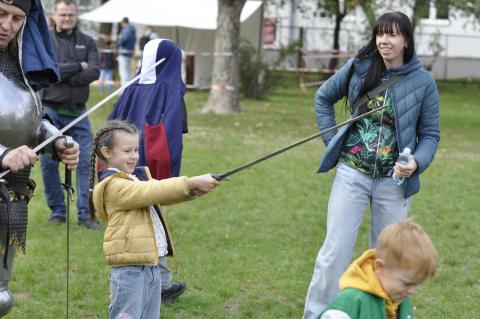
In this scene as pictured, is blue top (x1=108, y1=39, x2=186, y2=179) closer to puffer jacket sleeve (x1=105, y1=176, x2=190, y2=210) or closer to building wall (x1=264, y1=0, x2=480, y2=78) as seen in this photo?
puffer jacket sleeve (x1=105, y1=176, x2=190, y2=210)

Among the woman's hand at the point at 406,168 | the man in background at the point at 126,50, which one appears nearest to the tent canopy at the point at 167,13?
the man in background at the point at 126,50

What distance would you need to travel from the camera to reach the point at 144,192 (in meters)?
4.22

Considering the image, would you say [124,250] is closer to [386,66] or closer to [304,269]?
[386,66]

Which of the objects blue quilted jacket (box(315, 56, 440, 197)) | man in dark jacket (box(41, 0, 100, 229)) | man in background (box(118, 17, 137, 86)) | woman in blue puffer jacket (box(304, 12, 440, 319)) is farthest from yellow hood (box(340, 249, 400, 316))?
man in background (box(118, 17, 137, 86))

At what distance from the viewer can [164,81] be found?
588 centimetres

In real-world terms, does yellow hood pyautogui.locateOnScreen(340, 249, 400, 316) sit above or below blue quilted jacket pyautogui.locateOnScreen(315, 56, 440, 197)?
below

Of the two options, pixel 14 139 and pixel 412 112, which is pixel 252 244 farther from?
pixel 14 139

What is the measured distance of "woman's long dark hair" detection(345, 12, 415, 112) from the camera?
493 centimetres

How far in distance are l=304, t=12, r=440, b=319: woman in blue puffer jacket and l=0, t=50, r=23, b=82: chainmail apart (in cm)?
175

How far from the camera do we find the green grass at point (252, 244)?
623cm

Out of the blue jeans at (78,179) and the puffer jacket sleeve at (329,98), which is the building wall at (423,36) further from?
the puffer jacket sleeve at (329,98)

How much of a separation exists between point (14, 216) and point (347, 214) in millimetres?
1794

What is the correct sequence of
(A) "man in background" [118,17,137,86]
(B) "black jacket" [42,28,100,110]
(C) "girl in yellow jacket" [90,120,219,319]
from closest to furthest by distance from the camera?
1. (C) "girl in yellow jacket" [90,120,219,319]
2. (B) "black jacket" [42,28,100,110]
3. (A) "man in background" [118,17,137,86]

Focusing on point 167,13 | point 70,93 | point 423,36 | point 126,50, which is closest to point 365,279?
point 70,93
